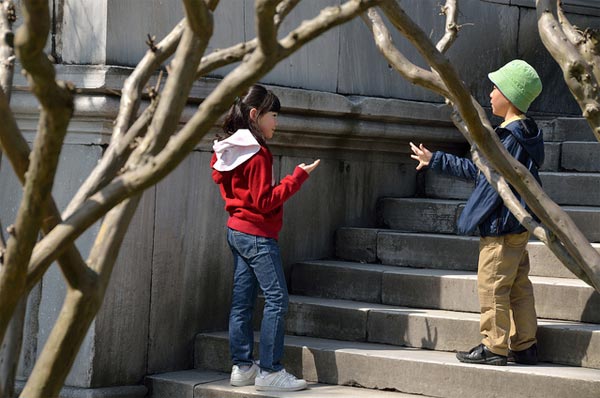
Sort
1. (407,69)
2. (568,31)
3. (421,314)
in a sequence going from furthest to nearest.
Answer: (421,314) → (407,69) → (568,31)

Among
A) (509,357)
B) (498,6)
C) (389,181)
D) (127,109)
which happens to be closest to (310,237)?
(389,181)

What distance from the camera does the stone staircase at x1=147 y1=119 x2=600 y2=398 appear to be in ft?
20.1

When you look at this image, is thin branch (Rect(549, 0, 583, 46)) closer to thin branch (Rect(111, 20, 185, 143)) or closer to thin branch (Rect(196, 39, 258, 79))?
thin branch (Rect(196, 39, 258, 79))

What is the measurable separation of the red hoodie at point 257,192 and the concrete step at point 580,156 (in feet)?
8.97

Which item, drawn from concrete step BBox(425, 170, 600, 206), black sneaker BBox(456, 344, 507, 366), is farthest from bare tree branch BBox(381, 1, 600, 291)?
concrete step BBox(425, 170, 600, 206)

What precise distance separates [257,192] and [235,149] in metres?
0.26

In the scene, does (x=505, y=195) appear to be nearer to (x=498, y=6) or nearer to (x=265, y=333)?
(x=265, y=333)

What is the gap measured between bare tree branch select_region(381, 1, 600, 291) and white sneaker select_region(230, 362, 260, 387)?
2850mm

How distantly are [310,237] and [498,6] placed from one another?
8.75ft

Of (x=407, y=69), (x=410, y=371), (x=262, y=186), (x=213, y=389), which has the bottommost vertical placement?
(x=213, y=389)

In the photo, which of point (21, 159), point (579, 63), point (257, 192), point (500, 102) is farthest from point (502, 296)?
Answer: point (21, 159)

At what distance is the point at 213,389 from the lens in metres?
6.52

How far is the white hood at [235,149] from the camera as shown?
6.28m

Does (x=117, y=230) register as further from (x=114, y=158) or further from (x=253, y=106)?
(x=253, y=106)
